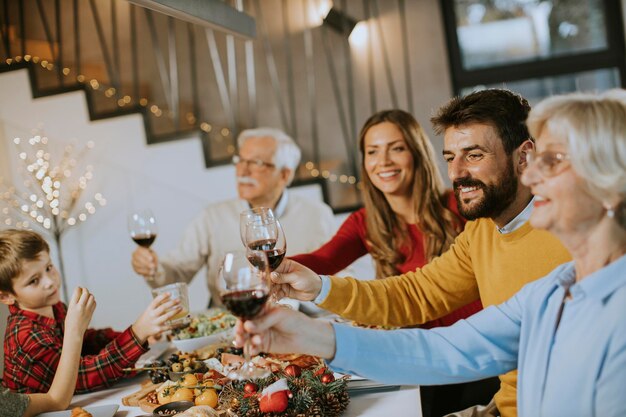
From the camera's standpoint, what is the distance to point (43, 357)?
1.89 meters

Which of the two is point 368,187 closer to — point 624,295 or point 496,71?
point 624,295

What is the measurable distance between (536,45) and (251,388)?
4.47 m

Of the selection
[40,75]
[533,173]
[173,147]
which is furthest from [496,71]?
[533,173]

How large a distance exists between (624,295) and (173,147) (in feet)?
12.1

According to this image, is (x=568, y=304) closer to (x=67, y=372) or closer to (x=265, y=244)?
(x=265, y=244)

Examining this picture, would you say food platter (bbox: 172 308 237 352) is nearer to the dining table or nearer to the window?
the dining table

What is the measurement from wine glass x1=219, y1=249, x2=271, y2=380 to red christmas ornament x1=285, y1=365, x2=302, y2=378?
41 centimetres

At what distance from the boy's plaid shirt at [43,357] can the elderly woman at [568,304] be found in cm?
92

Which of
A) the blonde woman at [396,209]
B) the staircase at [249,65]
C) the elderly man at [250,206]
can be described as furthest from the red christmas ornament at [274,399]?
the staircase at [249,65]

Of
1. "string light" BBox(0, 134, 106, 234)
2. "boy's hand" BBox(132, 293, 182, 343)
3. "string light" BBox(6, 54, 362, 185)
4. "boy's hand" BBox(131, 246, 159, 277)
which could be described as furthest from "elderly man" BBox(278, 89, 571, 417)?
"string light" BBox(0, 134, 106, 234)

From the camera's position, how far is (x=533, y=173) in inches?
45.6

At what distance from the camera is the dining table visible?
1.50 metres

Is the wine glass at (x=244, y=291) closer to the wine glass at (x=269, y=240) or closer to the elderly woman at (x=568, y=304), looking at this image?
the elderly woman at (x=568, y=304)

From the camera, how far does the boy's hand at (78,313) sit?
5.84 ft
